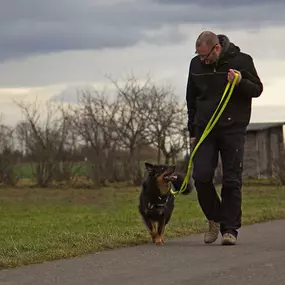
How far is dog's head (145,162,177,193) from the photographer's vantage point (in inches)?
371

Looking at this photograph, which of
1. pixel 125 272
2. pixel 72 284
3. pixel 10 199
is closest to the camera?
pixel 72 284

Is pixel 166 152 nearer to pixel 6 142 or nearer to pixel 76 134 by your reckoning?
pixel 76 134

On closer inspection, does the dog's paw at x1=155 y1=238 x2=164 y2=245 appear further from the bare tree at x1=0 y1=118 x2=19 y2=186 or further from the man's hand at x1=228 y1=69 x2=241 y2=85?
the bare tree at x1=0 y1=118 x2=19 y2=186

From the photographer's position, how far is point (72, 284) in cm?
632

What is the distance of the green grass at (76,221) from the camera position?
28.1ft

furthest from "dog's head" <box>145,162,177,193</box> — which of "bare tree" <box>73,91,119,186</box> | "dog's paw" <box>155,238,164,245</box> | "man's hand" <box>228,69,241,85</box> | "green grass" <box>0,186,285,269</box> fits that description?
"bare tree" <box>73,91,119,186</box>

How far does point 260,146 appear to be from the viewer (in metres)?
38.7

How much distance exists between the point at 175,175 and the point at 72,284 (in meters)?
3.57

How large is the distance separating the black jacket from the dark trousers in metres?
0.16

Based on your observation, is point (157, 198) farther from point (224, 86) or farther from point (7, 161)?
point (7, 161)

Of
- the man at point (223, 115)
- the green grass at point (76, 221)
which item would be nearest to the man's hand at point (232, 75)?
the man at point (223, 115)

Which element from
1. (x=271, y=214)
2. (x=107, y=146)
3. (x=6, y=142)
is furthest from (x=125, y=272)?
(x=107, y=146)

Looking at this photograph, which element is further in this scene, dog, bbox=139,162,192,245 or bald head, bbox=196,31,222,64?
dog, bbox=139,162,192,245

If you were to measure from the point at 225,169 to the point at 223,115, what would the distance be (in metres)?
0.62
